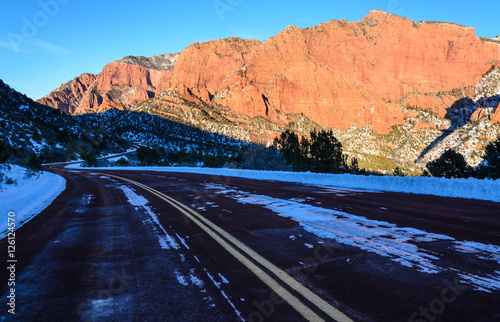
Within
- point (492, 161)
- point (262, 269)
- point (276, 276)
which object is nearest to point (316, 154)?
point (492, 161)

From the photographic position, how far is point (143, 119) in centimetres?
13950

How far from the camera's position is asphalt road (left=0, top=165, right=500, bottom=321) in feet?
7.52

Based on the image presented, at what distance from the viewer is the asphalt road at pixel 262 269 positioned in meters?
2.29

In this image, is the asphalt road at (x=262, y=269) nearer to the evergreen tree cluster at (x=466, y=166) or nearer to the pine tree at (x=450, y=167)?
the evergreen tree cluster at (x=466, y=166)

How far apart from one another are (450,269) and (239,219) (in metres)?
3.79

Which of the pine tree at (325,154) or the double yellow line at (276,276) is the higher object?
the pine tree at (325,154)

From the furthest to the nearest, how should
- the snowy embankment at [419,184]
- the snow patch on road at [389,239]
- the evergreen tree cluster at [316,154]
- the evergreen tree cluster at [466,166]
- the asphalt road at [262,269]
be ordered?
the evergreen tree cluster at [316,154] → the evergreen tree cluster at [466,166] → the snowy embankment at [419,184] → the snow patch on road at [389,239] → the asphalt road at [262,269]

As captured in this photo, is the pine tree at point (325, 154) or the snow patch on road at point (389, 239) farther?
the pine tree at point (325, 154)

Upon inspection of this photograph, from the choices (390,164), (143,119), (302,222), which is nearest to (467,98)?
(390,164)

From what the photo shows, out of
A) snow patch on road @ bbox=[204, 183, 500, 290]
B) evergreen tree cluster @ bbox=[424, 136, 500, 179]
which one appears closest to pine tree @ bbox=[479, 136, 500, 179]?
Answer: evergreen tree cluster @ bbox=[424, 136, 500, 179]

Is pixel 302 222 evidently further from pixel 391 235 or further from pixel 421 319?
pixel 421 319

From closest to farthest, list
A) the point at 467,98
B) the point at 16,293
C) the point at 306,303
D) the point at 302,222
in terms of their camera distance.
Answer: the point at 306,303, the point at 16,293, the point at 302,222, the point at 467,98

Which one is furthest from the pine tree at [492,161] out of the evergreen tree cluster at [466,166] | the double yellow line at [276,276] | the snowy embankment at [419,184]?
the double yellow line at [276,276]

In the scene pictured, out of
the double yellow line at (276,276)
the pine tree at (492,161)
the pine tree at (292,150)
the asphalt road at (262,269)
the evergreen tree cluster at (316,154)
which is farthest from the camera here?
the pine tree at (292,150)
